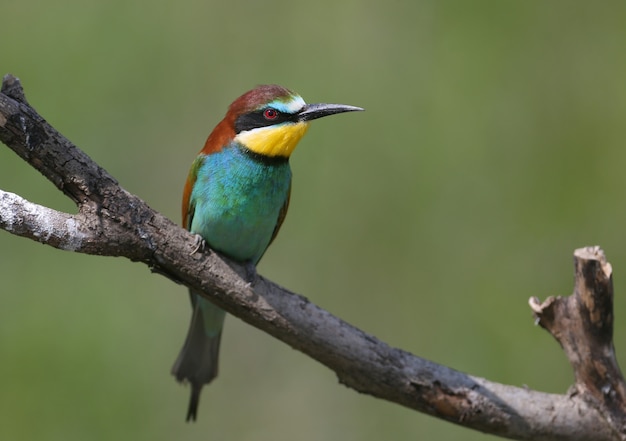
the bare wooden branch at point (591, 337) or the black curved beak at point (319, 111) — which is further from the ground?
the black curved beak at point (319, 111)

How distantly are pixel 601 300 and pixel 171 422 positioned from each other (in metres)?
1.69

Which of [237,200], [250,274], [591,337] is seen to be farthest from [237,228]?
[591,337]

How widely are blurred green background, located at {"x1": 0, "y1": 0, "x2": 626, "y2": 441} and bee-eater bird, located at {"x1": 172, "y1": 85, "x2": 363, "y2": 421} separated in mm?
853

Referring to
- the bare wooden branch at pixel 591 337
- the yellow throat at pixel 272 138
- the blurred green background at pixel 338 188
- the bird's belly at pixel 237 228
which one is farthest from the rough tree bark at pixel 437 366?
the blurred green background at pixel 338 188

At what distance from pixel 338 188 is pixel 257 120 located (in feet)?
3.37

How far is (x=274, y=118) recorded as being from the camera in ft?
8.43

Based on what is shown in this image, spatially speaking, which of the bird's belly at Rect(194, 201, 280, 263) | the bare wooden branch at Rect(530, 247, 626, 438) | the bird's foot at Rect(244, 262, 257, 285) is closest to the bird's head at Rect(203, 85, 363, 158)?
the bird's belly at Rect(194, 201, 280, 263)

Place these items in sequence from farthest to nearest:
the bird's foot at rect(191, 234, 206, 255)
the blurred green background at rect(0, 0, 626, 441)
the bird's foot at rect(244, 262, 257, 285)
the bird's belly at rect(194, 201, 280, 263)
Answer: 1. the blurred green background at rect(0, 0, 626, 441)
2. the bird's belly at rect(194, 201, 280, 263)
3. the bird's foot at rect(244, 262, 257, 285)
4. the bird's foot at rect(191, 234, 206, 255)

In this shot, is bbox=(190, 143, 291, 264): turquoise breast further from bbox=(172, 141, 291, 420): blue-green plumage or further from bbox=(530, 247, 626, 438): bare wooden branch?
bbox=(530, 247, 626, 438): bare wooden branch

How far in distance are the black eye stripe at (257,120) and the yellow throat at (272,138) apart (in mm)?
12

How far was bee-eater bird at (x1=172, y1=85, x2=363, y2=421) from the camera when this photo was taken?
101 inches

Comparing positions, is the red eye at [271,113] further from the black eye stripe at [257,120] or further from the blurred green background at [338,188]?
the blurred green background at [338,188]

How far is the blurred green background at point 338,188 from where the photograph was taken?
10.7 ft

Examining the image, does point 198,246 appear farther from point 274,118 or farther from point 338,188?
point 338,188
